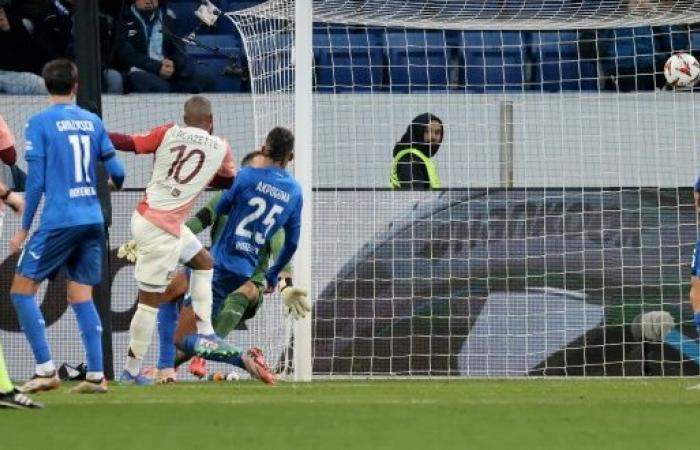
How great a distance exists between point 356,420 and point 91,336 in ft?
9.43

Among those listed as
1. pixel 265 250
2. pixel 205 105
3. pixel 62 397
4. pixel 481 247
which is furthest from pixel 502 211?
pixel 62 397

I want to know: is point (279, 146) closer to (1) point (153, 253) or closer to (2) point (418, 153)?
(1) point (153, 253)

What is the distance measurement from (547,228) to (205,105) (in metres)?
4.10

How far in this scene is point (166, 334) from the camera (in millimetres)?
12906

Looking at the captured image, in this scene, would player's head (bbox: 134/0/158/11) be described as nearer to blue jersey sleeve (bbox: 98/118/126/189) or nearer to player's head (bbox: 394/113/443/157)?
player's head (bbox: 394/113/443/157)

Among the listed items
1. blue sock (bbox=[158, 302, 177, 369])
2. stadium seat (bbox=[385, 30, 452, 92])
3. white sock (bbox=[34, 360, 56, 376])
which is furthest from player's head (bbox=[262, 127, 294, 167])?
stadium seat (bbox=[385, 30, 452, 92])

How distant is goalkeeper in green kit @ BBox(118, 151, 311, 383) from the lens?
42.4ft

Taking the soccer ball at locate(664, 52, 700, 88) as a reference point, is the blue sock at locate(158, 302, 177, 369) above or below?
below

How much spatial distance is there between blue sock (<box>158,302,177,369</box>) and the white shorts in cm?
69

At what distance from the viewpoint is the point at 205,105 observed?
40.0 feet

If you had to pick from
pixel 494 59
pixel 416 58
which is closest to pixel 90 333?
pixel 416 58

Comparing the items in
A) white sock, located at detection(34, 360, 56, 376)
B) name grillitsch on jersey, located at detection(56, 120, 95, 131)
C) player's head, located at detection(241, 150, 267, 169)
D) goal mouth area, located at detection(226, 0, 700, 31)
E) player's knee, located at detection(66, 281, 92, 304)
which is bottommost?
white sock, located at detection(34, 360, 56, 376)

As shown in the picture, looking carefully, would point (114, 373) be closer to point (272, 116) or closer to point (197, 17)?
point (272, 116)

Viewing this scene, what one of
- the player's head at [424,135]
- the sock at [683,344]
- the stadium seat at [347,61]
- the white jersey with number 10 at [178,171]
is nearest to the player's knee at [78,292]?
the white jersey with number 10 at [178,171]
